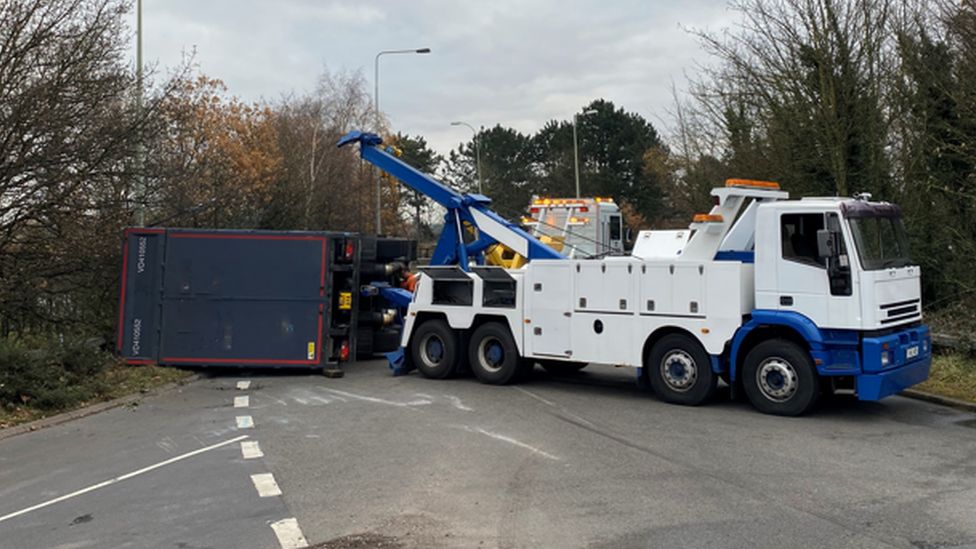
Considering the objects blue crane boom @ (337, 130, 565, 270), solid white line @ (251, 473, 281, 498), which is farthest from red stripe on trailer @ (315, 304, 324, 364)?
solid white line @ (251, 473, 281, 498)

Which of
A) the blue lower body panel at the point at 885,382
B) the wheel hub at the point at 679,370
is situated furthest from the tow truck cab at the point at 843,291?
the wheel hub at the point at 679,370

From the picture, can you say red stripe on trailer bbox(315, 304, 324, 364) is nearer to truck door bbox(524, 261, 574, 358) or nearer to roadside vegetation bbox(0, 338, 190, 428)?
roadside vegetation bbox(0, 338, 190, 428)

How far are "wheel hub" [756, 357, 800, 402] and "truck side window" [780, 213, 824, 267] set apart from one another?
1.27 meters

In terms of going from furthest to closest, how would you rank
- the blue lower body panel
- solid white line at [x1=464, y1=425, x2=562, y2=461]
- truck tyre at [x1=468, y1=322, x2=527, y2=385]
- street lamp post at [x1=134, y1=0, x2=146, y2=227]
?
street lamp post at [x1=134, y1=0, x2=146, y2=227] < truck tyre at [x1=468, y1=322, x2=527, y2=385] < the blue lower body panel < solid white line at [x1=464, y1=425, x2=562, y2=461]

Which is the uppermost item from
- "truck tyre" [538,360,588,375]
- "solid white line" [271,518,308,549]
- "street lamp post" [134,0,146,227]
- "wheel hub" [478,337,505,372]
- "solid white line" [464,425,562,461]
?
"street lamp post" [134,0,146,227]

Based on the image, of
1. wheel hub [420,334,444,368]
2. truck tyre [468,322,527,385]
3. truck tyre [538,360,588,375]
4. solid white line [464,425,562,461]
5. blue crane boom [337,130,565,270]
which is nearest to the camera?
solid white line [464,425,562,461]

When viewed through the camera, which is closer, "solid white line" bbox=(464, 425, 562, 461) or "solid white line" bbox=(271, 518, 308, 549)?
"solid white line" bbox=(271, 518, 308, 549)

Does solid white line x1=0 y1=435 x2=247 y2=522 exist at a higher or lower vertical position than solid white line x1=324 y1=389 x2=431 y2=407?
lower

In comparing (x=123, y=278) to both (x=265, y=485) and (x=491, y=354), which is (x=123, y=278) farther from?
(x=265, y=485)

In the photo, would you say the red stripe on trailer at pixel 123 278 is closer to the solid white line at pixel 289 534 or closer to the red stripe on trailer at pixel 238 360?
the red stripe on trailer at pixel 238 360

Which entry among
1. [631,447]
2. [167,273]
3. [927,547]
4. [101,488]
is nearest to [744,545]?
[927,547]

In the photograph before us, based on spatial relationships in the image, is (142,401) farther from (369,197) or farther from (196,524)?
(369,197)

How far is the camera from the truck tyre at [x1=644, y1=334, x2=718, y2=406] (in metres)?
10.4

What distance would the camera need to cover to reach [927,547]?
5297mm
